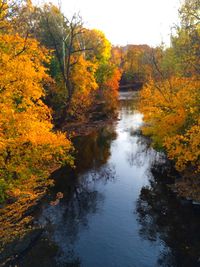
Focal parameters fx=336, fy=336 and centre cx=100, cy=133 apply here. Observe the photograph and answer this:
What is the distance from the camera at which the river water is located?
20812mm

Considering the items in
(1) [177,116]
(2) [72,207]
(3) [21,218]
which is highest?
(1) [177,116]

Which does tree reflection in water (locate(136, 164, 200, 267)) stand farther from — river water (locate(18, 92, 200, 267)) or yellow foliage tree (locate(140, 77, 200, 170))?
yellow foliage tree (locate(140, 77, 200, 170))

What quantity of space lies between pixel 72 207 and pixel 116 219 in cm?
414

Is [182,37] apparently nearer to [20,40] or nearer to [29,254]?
[20,40]

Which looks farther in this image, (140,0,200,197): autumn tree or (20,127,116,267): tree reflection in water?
(140,0,200,197): autumn tree

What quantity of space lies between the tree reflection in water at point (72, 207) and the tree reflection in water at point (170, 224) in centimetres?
420

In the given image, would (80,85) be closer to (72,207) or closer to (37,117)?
(37,117)

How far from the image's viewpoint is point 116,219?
2536cm

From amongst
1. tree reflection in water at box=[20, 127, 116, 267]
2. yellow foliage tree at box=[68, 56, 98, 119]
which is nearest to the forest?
tree reflection in water at box=[20, 127, 116, 267]

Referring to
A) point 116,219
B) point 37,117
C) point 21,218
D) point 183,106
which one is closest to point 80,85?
point 37,117

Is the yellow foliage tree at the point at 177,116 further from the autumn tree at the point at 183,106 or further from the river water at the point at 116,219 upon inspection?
the river water at the point at 116,219

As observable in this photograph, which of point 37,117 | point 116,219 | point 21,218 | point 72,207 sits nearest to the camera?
point 21,218

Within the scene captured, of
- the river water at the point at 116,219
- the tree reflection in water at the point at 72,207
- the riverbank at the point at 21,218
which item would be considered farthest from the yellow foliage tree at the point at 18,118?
the river water at the point at 116,219

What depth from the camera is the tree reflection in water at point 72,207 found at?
21.1 metres
